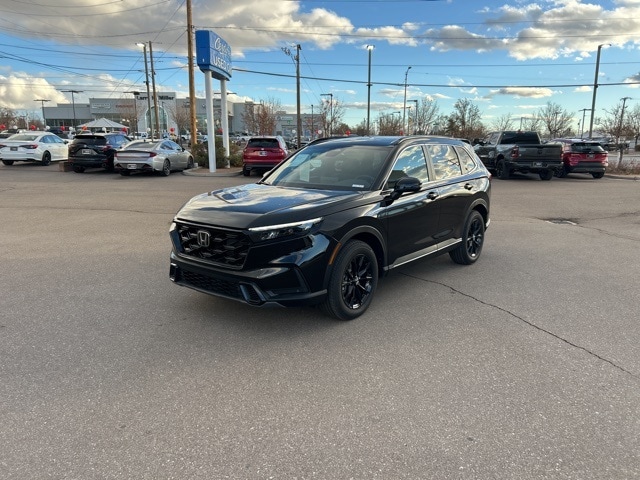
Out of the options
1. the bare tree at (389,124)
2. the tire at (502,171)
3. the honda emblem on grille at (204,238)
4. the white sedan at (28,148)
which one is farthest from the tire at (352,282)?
the bare tree at (389,124)

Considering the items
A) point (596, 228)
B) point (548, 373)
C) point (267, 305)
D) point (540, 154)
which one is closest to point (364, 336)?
point (267, 305)

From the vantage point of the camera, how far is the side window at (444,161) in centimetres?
570

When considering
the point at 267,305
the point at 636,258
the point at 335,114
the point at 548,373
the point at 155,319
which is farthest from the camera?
the point at 335,114

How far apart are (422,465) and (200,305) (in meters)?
2.94

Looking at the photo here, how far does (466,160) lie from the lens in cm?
648

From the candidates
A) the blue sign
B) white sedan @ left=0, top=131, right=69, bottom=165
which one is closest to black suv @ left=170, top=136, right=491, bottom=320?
the blue sign

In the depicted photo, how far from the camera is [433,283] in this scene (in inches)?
221

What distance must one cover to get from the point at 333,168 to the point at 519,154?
48.1 ft

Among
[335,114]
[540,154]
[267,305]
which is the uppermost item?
[335,114]

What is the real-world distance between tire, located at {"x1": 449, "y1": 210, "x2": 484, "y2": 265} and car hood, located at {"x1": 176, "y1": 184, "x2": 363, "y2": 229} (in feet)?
7.77

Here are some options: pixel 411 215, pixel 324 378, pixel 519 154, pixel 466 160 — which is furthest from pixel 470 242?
pixel 519 154

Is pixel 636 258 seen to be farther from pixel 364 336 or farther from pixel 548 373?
pixel 364 336

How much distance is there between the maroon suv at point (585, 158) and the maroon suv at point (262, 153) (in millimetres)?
Answer: 12117

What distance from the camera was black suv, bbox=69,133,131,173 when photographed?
2012 centimetres
